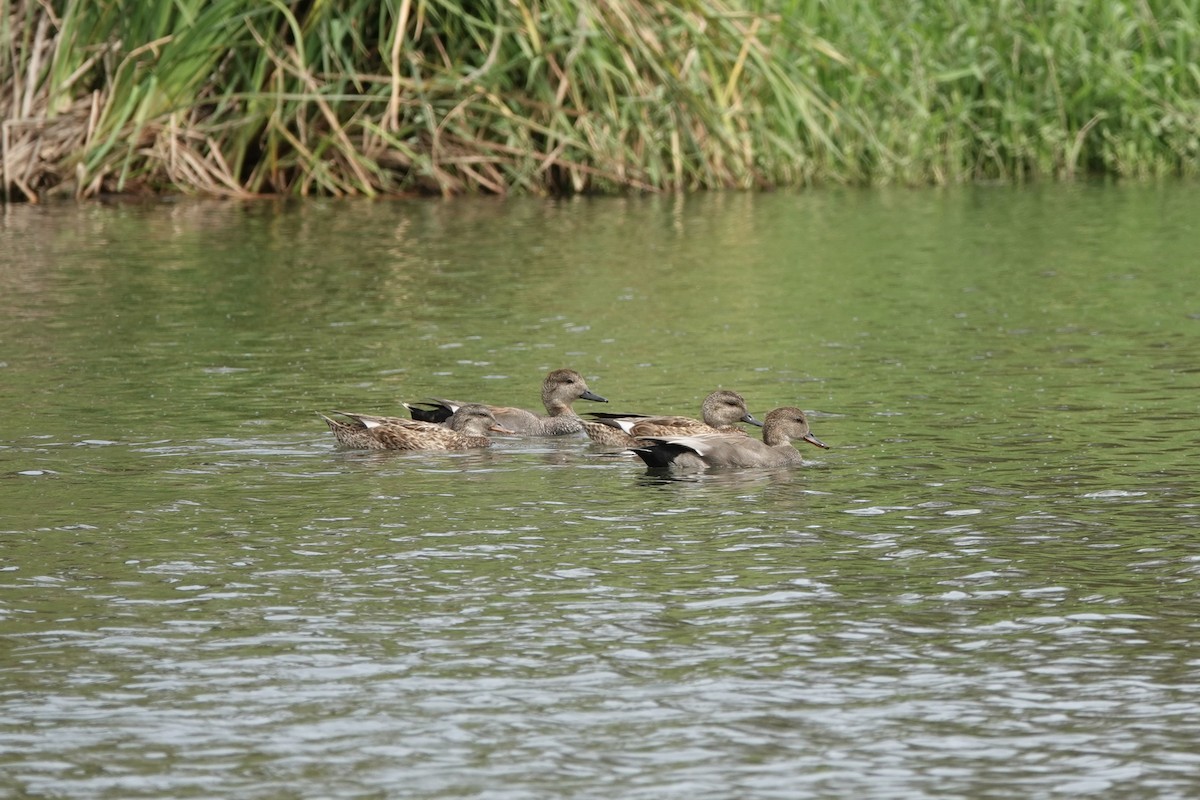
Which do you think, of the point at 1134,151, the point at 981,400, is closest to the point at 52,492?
the point at 981,400

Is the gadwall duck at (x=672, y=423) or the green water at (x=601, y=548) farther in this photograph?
the gadwall duck at (x=672, y=423)

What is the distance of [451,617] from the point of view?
24.0 ft

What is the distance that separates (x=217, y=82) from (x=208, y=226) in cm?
311

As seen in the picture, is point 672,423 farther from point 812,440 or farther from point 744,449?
point 812,440

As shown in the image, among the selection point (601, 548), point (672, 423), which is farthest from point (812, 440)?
point (601, 548)

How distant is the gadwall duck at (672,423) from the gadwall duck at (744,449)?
13 cm

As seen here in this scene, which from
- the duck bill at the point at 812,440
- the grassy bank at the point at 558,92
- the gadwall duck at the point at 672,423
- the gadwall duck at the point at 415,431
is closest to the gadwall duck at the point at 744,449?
the duck bill at the point at 812,440

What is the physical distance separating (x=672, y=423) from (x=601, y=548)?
7.73 ft

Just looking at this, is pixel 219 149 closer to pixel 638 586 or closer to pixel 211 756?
pixel 638 586

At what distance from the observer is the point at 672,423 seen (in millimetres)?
10711

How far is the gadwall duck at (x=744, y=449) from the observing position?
10.3m

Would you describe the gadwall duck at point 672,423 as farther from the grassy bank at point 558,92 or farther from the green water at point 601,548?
the grassy bank at point 558,92

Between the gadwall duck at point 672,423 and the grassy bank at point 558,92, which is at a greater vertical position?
the grassy bank at point 558,92

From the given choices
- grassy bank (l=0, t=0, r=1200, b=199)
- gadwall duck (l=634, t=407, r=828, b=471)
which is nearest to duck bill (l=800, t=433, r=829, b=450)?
gadwall duck (l=634, t=407, r=828, b=471)
